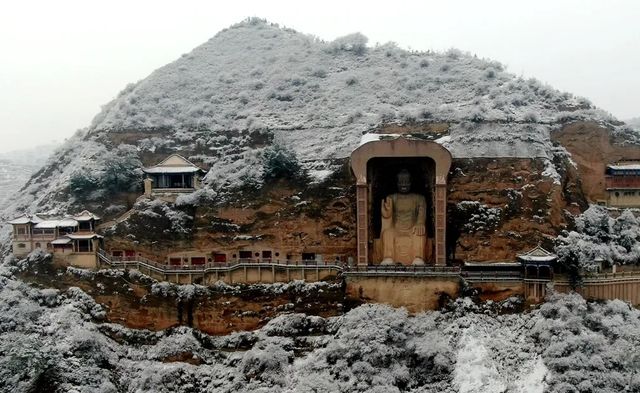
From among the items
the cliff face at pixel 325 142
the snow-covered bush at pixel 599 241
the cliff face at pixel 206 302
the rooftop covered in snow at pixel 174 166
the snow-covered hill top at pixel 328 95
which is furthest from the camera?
the snow-covered hill top at pixel 328 95

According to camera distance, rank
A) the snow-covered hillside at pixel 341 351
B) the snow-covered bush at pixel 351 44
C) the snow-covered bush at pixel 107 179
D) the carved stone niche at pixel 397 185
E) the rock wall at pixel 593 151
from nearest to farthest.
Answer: the snow-covered hillside at pixel 341 351
the carved stone niche at pixel 397 185
the rock wall at pixel 593 151
the snow-covered bush at pixel 107 179
the snow-covered bush at pixel 351 44

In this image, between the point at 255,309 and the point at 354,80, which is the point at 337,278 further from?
the point at 354,80

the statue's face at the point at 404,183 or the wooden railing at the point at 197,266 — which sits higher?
the statue's face at the point at 404,183

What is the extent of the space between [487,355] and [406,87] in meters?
26.5

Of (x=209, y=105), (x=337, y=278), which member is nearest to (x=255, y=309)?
(x=337, y=278)

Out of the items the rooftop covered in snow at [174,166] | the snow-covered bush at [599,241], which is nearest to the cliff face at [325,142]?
the snow-covered bush at [599,241]

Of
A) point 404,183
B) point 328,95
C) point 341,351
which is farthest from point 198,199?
point 328,95

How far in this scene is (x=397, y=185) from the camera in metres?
41.8

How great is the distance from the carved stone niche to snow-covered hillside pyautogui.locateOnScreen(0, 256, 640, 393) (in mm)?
4457

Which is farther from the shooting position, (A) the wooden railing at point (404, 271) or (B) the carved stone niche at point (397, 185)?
(B) the carved stone niche at point (397, 185)

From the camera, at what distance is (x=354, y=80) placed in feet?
185

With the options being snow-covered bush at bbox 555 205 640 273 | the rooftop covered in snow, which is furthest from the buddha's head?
the rooftop covered in snow

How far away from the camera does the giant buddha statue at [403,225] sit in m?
40.4

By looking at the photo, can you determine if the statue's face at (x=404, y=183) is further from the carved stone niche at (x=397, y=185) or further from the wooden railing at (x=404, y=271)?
the wooden railing at (x=404, y=271)
